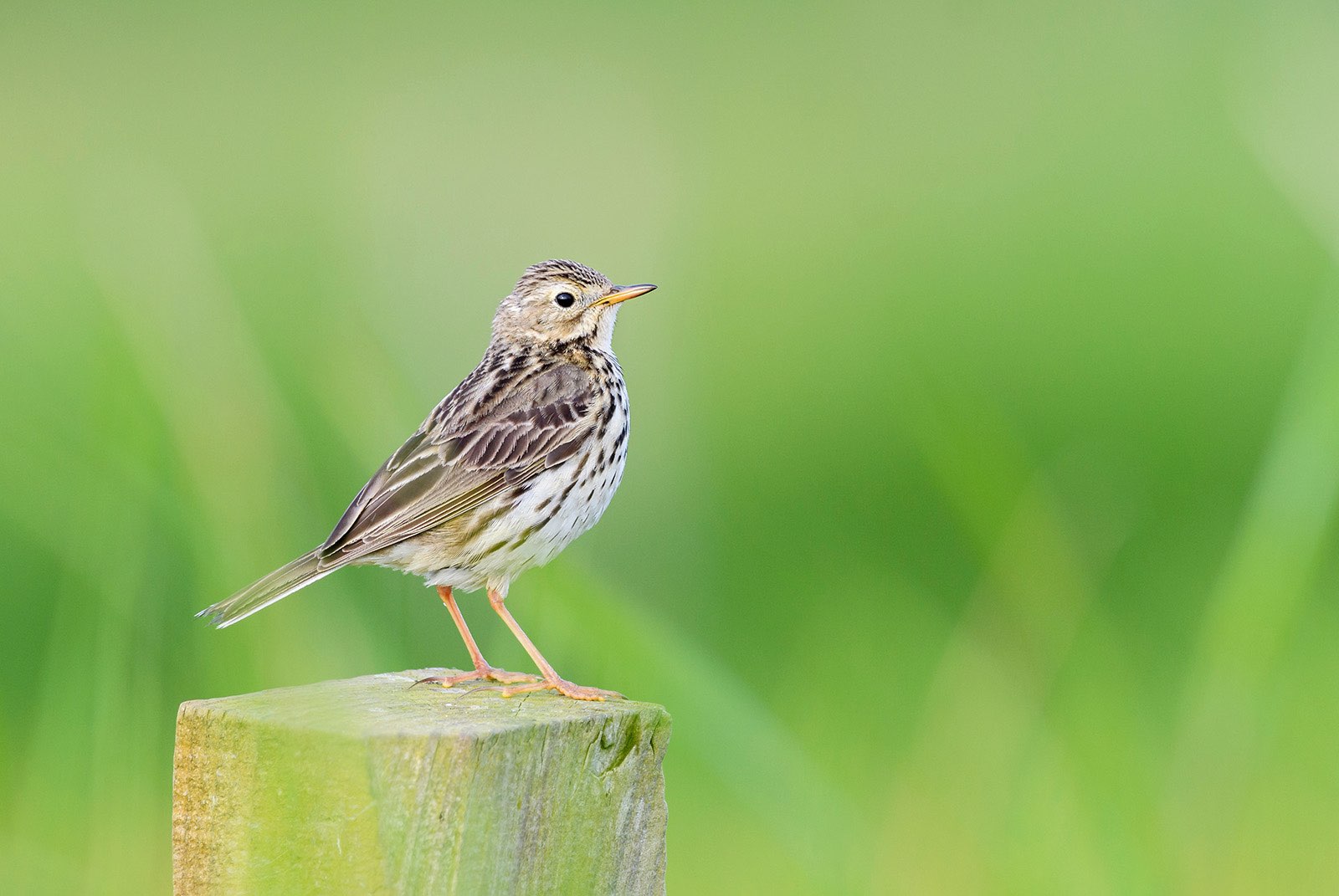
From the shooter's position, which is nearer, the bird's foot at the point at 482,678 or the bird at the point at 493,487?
the bird's foot at the point at 482,678

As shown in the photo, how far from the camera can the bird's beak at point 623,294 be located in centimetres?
524

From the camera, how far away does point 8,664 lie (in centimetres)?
645

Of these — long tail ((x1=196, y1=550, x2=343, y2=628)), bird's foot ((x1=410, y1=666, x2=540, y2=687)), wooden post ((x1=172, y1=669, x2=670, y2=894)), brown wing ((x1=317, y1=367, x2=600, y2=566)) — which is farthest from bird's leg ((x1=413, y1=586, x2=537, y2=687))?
wooden post ((x1=172, y1=669, x2=670, y2=894))

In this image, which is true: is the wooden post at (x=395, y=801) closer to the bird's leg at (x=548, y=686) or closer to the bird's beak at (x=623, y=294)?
the bird's leg at (x=548, y=686)

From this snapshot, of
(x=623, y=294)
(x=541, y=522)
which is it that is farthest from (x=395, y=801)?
(x=623, y=294)

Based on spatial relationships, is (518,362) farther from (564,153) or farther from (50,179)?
(50,179)

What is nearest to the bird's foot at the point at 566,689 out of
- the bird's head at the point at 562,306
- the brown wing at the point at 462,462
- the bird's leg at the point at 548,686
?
the bird's leg at the point at 548,686

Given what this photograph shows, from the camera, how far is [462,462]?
4.78m

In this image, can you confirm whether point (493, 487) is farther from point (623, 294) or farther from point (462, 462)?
point (623, 294)

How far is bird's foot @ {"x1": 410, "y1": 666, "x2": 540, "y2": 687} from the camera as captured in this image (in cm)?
345

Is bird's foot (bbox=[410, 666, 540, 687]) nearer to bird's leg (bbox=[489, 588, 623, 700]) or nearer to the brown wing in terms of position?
bird's leg (bbox=[489, 588, 623, 700])

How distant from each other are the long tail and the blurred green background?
0.21 ft

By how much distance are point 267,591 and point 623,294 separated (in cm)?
176

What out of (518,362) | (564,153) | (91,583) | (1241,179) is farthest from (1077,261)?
(91,583)
